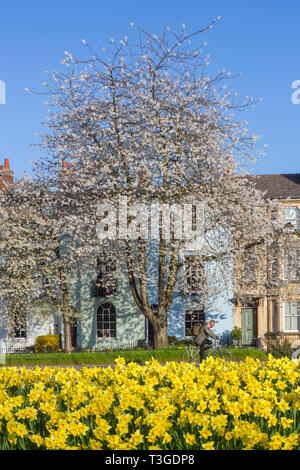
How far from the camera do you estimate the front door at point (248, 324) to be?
37531mm

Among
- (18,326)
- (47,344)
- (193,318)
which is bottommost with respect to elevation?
(47,344)

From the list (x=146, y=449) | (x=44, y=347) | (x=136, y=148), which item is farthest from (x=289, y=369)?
(x=44, y=347)

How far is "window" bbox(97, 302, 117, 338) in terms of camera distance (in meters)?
36.4

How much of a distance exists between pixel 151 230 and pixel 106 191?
8.75ft

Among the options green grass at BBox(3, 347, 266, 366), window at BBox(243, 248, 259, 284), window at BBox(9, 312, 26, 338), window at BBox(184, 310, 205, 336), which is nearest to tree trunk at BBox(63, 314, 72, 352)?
window at BBox(9, 312, 26, 338)

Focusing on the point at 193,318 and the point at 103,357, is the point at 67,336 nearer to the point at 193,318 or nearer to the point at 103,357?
the point at 103,357

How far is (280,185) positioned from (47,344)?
19.3m

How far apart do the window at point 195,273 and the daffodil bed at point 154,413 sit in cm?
1939

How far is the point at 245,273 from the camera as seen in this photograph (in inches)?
1172

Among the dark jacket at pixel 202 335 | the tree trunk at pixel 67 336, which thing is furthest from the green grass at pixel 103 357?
the dark jacket at pixel 202 335

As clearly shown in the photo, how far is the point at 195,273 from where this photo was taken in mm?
30875

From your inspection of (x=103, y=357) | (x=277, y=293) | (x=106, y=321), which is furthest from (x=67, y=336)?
(x=277, y=293)

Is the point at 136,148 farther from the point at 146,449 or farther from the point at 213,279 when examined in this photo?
the point at 146,449

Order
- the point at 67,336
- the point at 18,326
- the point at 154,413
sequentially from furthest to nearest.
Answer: the point at 18,326
the point at 67,336
the point at 154,413
